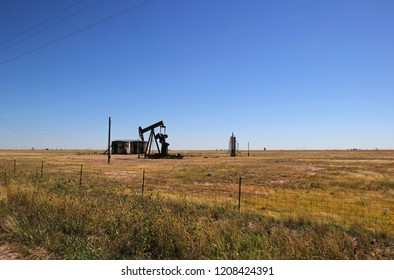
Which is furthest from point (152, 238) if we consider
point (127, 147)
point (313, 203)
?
point (127, 147)

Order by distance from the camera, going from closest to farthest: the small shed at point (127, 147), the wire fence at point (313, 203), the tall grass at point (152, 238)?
the tall grass at point (152, 238) < the wire fence at point (313, 203) < the small shed at point (127, 147)

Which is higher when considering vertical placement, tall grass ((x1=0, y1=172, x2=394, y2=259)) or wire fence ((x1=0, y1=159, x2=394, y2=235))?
tall grass ((x1=0, y1=172, x2=394, y2=259))

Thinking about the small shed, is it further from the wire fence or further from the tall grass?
the tall grass

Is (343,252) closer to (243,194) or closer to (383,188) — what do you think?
(243,194)

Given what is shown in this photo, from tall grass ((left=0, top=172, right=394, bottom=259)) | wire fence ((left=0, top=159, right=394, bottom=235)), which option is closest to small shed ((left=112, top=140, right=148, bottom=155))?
wire fence ((left=0, top=159, right=394, bottom=235))

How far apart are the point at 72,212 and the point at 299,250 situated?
418 centimetres

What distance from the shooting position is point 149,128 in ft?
158

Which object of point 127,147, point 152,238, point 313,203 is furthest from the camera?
point 127,147

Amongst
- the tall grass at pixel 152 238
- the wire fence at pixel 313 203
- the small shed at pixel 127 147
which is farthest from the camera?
the small shed at pixel 127 147

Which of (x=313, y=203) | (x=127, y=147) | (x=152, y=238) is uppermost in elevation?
(x=127, y=147)

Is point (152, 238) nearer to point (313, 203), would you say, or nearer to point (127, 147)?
point (313, 203)

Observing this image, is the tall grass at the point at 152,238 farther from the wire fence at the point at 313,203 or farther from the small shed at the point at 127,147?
the small shed at the point at 127,147

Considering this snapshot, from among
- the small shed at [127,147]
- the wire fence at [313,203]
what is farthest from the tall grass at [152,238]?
the small shed at [127,147]

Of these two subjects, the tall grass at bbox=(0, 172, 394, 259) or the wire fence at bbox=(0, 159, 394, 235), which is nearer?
the tall grass at bbox=(0, 172, 394, 259)
